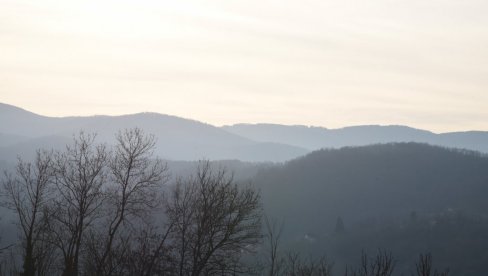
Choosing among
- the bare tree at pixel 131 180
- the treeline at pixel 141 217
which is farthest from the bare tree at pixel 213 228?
the bare tree at pixel 131 180

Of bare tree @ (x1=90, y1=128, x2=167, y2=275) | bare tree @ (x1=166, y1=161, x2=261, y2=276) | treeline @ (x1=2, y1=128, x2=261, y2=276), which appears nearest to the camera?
treeline @ (x1=2, y1=128, x2=261, y2=276)

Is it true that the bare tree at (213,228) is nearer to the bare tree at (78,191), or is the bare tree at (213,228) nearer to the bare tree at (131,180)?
the bare tree at (131,180)

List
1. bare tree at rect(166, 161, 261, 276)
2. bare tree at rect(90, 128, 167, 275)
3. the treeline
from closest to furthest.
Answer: the treeline < bare tree at rect(166, 161, 261, 276) < bare tree at rect(90, 128, 167, 275)

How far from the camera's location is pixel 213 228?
24703 millimetres

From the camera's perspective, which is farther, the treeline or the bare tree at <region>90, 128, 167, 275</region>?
the bare tree at <region>90, 128, 167, 275</region>

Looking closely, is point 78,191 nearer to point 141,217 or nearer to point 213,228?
point 141,217

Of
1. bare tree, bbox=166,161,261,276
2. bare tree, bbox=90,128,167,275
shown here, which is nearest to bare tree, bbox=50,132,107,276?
bare tree, bbox=90,128,167,275

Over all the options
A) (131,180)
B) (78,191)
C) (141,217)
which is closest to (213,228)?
(141,217)

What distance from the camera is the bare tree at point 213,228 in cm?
2425

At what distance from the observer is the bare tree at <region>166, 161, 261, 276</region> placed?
955 inches

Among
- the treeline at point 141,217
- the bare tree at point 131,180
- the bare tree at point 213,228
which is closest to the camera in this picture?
the treeline at point 141,217

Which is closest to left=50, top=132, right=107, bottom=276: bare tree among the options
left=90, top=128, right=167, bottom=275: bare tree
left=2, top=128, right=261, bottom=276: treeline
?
left=2, top=128, right=261, bottom=276: treeline

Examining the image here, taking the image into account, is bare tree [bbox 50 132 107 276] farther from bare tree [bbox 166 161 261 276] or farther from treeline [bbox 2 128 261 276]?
bare tree [bbox 166 161 261 276]

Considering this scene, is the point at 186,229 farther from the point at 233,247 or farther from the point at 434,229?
the point at 434,229
